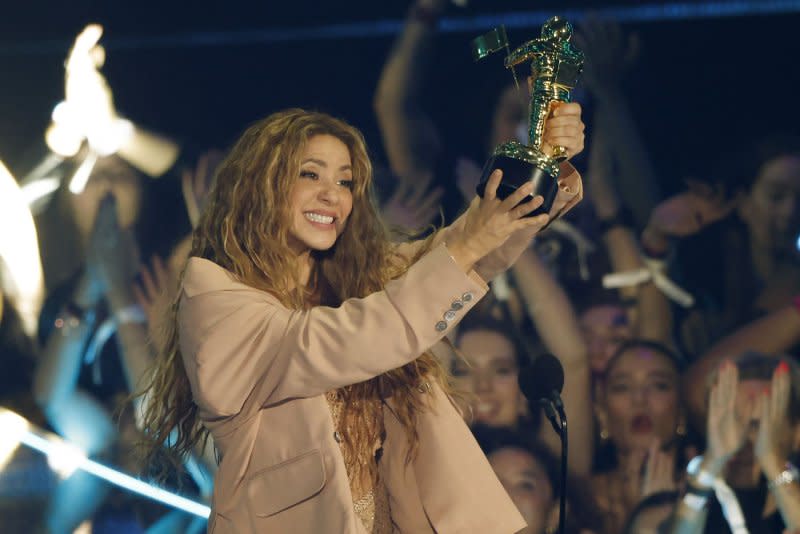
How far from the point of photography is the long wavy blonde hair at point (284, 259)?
2.04m

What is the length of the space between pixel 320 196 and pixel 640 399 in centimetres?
279

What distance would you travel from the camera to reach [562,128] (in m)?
1.89

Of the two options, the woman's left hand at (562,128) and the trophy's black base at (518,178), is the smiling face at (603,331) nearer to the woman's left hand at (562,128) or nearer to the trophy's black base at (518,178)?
the woman's left hand at (562,128)

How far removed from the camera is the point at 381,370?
5.76 ft

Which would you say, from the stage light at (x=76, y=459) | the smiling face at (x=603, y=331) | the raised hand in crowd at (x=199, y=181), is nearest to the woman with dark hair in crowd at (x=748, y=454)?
the smiling face at (x=603, y=331)

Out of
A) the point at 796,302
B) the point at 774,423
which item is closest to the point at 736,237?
the point at 796,302

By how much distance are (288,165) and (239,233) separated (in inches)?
6.7

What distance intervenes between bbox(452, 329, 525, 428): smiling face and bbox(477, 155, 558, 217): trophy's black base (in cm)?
273

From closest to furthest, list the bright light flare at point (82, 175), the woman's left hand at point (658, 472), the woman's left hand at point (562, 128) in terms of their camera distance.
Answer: the woman's left hand at point (562, 128)
the woman's left hand at point (658, 472)
the bright light flare at point (82, 175)

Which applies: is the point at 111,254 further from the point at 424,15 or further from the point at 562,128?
the point at 562,128

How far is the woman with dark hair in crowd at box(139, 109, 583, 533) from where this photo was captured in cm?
174

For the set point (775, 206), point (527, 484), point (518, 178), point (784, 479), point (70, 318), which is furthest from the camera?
point (70, 318)

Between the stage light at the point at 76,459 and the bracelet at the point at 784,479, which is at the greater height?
the stage light at the point at 76,459

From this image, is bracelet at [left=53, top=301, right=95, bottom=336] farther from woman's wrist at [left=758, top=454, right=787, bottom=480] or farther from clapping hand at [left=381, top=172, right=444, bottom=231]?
woman's wrist at [left=758, top=454, right=787, bottom=480]
